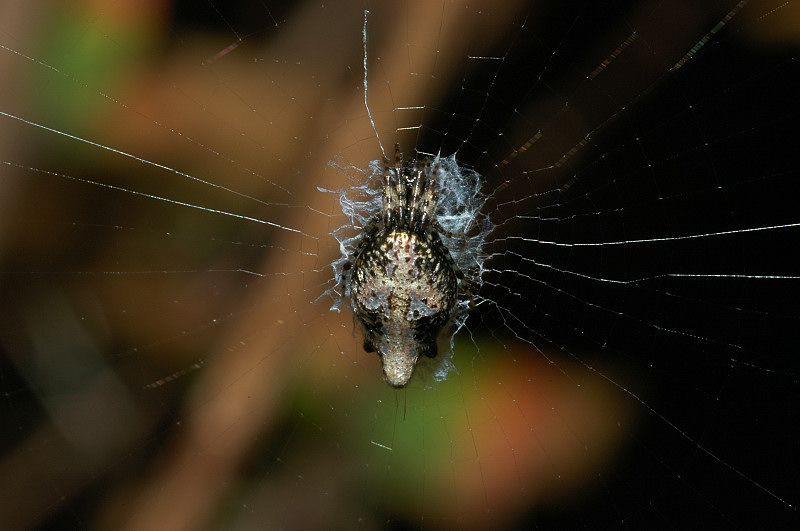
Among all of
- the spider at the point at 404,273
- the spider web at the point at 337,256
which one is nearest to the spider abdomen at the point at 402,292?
the spider at the point at 404,273

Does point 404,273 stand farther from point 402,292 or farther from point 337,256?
point 337,256

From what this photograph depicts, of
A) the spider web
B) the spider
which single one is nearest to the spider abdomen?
the spider

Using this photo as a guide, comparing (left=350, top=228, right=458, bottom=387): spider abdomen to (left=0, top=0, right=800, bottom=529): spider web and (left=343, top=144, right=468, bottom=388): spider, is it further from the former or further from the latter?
(left=0, top=0, right=800, bottom=529): spider web

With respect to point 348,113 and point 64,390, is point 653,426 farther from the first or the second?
point 64,390

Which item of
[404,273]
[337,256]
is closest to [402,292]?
[404,273]

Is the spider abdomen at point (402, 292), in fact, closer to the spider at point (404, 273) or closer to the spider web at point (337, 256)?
the spider at point (404, 273)

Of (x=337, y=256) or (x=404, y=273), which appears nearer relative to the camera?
(x=404, y=273)
